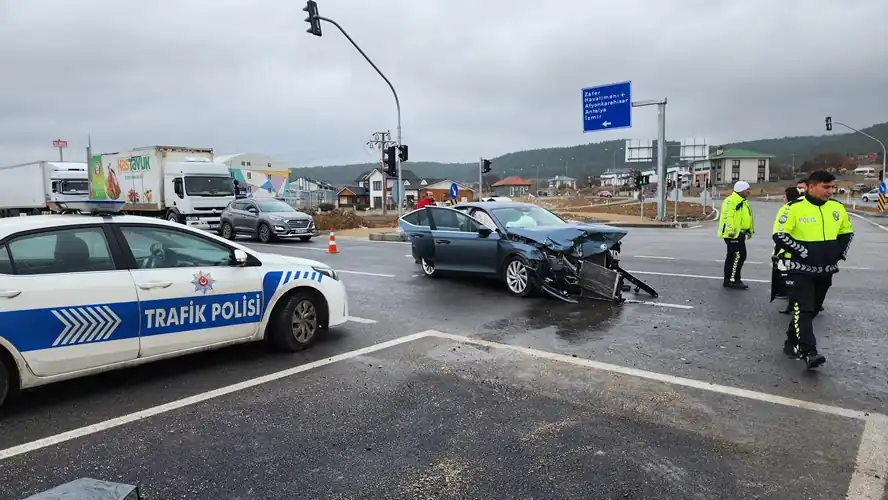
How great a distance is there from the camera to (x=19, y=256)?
4418 millimetres

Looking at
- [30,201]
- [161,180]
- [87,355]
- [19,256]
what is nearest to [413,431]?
[87,355]

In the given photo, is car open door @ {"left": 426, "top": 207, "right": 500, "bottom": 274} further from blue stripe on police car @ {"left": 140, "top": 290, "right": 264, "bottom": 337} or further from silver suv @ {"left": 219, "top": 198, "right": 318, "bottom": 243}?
silver suv @ {"left": 219, "top": 198, "right": 318, "bottom": 243}

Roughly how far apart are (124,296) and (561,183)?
15850cm

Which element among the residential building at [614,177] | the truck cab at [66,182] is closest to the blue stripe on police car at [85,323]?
the truck cab at [66,182]

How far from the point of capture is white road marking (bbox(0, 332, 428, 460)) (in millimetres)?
3820

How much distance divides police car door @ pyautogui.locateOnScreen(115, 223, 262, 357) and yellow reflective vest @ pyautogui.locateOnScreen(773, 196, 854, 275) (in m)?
4.97

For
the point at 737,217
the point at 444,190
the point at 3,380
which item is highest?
the point at 444,190

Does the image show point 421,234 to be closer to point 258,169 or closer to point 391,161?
point 391,161

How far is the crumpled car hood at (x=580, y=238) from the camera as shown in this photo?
28.8 feet

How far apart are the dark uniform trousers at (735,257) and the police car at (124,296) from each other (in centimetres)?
704

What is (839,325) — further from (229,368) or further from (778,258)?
(229,368)

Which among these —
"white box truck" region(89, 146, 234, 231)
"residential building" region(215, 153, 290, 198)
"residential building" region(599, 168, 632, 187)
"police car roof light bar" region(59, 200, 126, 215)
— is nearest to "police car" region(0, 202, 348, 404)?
"police car roof light bar" region(59, 200, 126, 215)

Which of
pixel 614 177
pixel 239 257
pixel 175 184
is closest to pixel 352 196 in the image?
pixel 614 177

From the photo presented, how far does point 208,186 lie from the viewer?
80.3 ft
